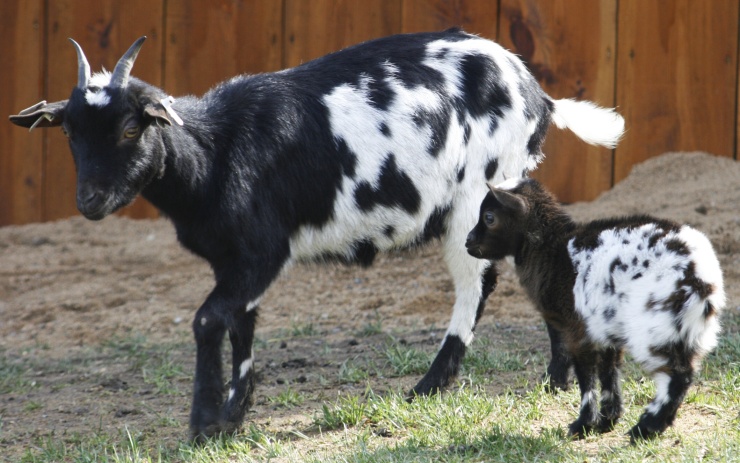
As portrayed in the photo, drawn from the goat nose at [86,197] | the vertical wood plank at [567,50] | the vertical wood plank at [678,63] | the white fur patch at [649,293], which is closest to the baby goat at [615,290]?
the white fur patch at [649,293]

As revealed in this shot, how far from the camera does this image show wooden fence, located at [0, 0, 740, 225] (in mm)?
8344

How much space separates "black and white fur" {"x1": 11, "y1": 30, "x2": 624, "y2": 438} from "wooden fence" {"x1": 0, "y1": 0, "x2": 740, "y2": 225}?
2258mm

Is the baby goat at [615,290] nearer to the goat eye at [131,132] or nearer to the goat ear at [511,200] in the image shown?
the goat ear at [511,200]

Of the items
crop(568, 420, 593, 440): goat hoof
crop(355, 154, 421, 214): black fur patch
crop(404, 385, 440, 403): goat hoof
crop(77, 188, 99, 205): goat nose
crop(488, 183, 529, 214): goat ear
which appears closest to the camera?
crop(568, 420, 593, 440): goat hoof

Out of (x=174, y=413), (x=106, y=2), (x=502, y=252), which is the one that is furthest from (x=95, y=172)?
(x=106, y=2)

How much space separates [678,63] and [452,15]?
182 centimetres

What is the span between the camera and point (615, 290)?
434 centimetres

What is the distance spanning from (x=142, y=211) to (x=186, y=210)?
411 centimetres

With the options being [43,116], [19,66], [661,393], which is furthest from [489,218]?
[19,66]

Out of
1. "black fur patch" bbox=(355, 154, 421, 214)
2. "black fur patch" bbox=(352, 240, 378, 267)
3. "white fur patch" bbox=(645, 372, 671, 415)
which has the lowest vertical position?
"white fur patch" bbox=(645, 372, 671, 415)

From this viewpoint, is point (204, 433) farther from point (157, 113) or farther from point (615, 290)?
point (615, 290)

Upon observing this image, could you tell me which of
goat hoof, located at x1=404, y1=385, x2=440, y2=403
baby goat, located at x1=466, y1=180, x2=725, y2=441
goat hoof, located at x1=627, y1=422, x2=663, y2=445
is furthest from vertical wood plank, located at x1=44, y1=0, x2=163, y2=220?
goat hoof, located at x1=627, y1=422, x2=663, y2=445

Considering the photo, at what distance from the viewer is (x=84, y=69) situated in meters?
4.89

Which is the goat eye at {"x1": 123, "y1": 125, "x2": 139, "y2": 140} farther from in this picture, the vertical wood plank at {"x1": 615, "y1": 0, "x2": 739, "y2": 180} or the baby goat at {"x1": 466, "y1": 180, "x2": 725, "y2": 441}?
the vertical wood plank at {"x1": 615, "y1": 0, "x2": 739, "y2": 180}
